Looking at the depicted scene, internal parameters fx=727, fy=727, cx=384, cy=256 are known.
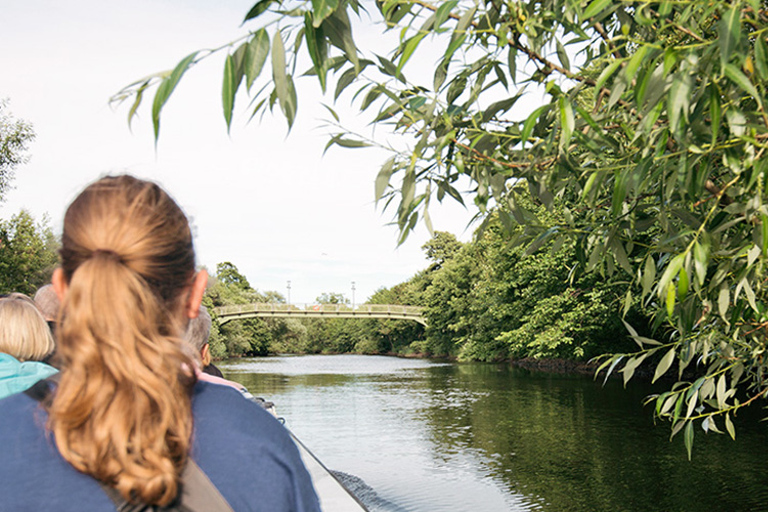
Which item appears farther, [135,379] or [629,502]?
[629,502]

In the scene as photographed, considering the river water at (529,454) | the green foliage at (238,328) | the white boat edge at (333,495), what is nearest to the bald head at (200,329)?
the white boat edge at (333,495)

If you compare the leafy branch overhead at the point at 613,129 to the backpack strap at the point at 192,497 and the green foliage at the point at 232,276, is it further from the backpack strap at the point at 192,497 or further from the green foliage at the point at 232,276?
the green foliage at the point at 232,276

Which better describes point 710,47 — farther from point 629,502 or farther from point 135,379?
point 629,502

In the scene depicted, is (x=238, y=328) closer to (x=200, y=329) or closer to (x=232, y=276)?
(x=232, y=276)

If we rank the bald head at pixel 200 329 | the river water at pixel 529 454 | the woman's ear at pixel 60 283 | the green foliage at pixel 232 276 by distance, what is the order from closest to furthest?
1. the woman's ear at pixel 60 283
2. the bald head at pixel 200 329
3. the river water at pixel 529 454
4. the green foliage at pixel 232 276

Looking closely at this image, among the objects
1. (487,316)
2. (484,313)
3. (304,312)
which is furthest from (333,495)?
(304,312)

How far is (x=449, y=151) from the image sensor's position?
10.3 ft

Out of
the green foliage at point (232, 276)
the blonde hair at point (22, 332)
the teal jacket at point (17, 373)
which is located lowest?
the teal jacket at point (17, 373)

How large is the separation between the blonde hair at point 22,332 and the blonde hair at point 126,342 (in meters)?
1.73

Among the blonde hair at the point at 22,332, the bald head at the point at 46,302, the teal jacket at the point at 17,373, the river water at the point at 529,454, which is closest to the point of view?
the teal jacket at the point at 17,373

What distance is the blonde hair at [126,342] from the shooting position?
1.16m

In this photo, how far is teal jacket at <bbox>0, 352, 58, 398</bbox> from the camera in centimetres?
250

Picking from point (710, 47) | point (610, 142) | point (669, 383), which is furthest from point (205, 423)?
point (669, 383)

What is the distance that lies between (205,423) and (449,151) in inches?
84.6
